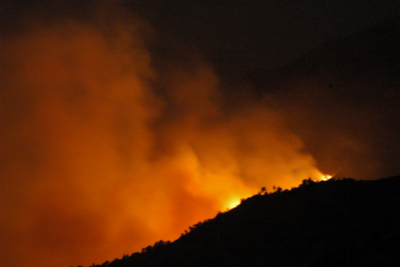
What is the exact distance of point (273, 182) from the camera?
19.2 meters

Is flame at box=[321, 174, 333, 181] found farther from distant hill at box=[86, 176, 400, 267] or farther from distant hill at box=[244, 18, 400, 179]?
distant hill at box=[86, 176, 400, 267]

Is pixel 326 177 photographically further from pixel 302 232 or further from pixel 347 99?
pixel 302 232

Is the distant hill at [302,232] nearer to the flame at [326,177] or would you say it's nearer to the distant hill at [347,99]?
the flame at [326,177]

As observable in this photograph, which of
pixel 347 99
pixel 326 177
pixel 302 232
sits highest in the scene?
pixel 347 99

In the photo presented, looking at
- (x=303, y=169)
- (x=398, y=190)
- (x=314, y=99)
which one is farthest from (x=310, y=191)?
(x=314, y=99)

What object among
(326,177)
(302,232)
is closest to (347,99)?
(326,177)

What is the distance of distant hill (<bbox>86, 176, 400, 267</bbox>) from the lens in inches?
211

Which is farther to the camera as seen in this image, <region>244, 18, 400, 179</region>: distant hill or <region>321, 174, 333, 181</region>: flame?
<region>244, 18, 400, 179</region>: distant hill

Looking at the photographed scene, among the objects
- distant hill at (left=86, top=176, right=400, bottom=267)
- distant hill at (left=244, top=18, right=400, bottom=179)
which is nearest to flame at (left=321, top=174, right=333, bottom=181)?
distant hill at (left=244, top=18, right=400, bottom=179)

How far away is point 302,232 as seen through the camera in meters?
6.97

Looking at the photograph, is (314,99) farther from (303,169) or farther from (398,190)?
(398,190)

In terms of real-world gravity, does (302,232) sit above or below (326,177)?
below

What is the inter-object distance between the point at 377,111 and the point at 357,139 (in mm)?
2281

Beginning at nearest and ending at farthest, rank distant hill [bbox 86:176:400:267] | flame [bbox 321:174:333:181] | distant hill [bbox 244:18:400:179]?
distant hill [bbox 86:176:400:267] < flame [bbox 321:174:333:181] < distant hill [bbox 244:18:400:179]
